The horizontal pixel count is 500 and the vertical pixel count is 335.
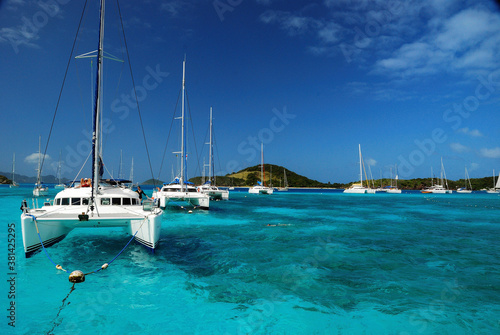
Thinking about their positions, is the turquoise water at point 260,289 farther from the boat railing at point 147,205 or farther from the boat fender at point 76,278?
the boat railing at point 147,205

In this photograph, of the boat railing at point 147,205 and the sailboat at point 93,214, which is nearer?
the sailboat at point 93,214

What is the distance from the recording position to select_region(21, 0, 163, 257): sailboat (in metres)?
8.87

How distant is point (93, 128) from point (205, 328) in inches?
326

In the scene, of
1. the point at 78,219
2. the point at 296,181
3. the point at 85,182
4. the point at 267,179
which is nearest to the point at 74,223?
the point at 78,219

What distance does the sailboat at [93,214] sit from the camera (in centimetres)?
887

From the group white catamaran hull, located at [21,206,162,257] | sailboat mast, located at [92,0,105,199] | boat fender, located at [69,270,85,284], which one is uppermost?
sailboat mast, located at [92,0,105,199]

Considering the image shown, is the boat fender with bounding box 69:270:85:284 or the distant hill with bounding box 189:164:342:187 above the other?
the distant hill with bounding box 189:164:342:187

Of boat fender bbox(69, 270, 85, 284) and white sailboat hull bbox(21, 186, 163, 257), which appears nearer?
boat fender bbox(69, 270, 85, 284)

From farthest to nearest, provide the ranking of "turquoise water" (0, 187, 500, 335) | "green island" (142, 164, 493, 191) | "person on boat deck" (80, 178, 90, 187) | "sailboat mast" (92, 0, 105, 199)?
1. "green island" (142, 164, 493, 191)
2. "person on boat deck" (80, 178, 90, 187)
3. "sailboat mast" (92, 0, 105, 199)
4. "turquoise water" (0, 187, 500, 335)

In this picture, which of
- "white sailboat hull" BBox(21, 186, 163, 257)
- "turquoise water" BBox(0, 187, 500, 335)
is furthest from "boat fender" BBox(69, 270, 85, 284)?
"white sailboat hull" BBox(21, 186, 163, 257)

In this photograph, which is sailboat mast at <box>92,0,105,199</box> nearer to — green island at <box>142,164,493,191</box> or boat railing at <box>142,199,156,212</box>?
boat railing at <box>142,199,156,212</box>

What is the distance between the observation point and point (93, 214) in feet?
30.5

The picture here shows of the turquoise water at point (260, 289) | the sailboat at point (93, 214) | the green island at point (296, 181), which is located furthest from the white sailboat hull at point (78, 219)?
the green island at point (296, 181)

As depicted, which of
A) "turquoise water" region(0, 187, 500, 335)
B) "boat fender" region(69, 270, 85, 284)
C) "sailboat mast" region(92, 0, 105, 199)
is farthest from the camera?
"sailboat mast" region(92, 0, 105, 199)
